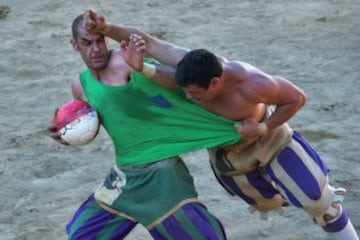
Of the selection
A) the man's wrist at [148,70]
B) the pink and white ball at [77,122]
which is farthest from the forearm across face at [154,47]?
the pink and white ball at [77,122]

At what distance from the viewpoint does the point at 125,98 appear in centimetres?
466

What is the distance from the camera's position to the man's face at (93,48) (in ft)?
15.3

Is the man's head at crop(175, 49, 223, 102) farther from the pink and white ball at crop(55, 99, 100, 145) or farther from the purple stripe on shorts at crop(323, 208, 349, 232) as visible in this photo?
the purple stripe on shorts at crop(323, 208, 349, 232)

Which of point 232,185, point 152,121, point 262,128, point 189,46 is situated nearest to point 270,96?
point 262,128

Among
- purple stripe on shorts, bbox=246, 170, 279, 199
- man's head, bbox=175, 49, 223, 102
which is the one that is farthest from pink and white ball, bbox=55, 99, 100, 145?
purple stripe on shorts, bbox=246, 170, 279, 199

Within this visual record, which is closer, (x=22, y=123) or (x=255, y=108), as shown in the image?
(x=255, y=108)

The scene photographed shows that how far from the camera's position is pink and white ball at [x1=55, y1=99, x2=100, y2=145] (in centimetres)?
470

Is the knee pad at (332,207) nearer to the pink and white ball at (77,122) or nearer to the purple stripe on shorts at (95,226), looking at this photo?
the purple stripe on shorts at (95,226)

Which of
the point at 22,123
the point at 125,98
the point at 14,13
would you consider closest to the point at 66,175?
the point at 22,123

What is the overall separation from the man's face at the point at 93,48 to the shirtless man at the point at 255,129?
0.06 m

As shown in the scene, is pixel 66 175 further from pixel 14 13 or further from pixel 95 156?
pixel 14 13

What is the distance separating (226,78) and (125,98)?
0.47 m

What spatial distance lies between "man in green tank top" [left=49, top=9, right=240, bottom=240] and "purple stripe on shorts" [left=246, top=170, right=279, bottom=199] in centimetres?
33

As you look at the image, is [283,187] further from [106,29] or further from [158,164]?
[106,29]
